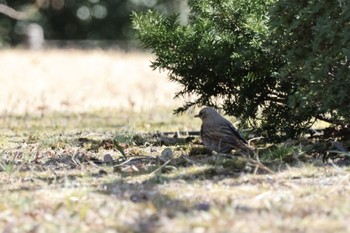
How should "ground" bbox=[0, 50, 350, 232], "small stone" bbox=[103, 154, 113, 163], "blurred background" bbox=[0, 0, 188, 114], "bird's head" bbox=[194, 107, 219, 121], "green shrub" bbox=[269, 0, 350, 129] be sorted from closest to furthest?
"ground" bbox=[0, 50, 350, 232], "green shrub" bbox=[269, 0, 350, 129], "small stone" bbox=[103, 154, 113, 163], "bird's head" bbox=[194, 107, 219, 121], "blurred background" bbox=[0, 0, 188, 114]

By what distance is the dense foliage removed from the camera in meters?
6.08

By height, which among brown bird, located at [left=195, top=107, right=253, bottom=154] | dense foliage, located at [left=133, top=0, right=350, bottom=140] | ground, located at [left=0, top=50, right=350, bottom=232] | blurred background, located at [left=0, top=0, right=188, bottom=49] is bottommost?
ground, located at [left=0, top=50, right=350, bottom=232]

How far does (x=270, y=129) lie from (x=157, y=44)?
1.24 metres

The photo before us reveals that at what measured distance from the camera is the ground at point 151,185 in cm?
393

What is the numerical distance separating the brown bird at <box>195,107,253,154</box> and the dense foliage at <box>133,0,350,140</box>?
48cm

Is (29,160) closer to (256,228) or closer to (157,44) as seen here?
(157,44)

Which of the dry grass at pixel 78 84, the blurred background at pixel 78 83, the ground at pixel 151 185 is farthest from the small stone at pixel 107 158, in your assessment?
the dry grass at pixel 78 84

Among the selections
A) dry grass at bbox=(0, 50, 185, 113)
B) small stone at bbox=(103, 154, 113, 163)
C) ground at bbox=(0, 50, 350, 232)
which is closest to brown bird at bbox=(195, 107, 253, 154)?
ground at bbox=(0, 50, 350, 232)

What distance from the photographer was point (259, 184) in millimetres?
4914

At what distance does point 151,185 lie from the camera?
4980 millimetres

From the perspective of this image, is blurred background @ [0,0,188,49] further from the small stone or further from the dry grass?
the small stone

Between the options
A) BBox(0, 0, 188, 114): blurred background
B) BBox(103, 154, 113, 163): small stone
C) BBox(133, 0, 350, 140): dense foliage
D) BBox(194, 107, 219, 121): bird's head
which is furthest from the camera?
BBox(0, 0, 188, 114): blurred background

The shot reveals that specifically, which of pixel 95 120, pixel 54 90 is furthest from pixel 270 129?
pixel 54 90

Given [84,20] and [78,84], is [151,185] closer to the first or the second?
[78,84]
